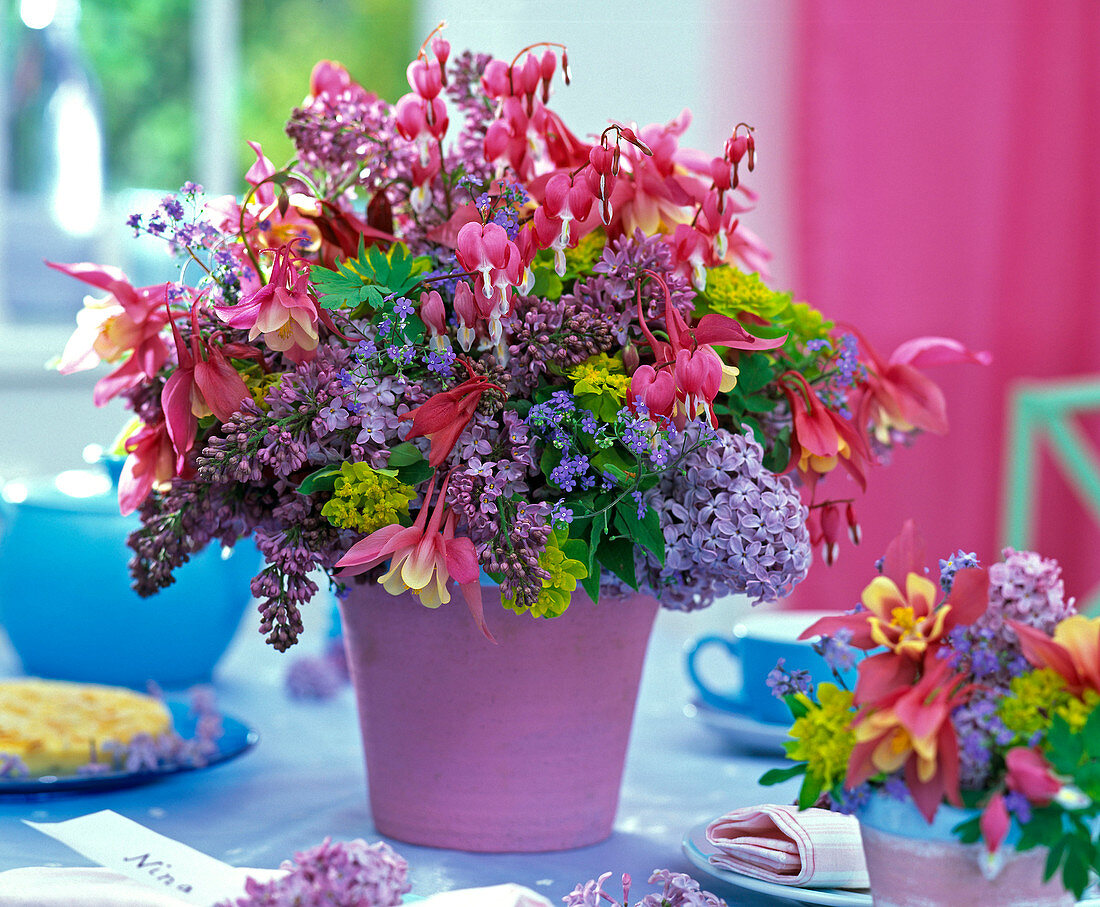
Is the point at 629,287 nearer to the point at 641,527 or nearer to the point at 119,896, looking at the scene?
the point at 641,527

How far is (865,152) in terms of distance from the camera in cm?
225

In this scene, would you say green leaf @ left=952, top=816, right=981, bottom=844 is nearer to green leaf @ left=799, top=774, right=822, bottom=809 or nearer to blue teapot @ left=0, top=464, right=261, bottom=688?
green leaf @ left=799, top=774, right=822, bottom=809

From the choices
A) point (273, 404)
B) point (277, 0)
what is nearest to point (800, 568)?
point (273, 404)

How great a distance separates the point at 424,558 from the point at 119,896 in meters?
0.18

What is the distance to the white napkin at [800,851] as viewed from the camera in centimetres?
52

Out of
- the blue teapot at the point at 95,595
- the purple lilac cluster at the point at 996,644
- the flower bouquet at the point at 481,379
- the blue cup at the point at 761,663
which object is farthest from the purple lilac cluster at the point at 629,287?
the blue teapot at the point at 95,595

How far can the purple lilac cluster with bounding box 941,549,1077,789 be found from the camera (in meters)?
0.39

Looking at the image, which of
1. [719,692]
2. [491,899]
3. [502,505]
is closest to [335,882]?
[491,899]

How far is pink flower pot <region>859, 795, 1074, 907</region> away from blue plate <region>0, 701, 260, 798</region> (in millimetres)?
441

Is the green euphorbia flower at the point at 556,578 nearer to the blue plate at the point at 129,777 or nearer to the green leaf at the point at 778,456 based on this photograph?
the green leaf at the point at 778,456

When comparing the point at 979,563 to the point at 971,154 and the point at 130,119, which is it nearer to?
the point at 971,154

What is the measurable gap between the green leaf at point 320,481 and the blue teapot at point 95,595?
362 mm

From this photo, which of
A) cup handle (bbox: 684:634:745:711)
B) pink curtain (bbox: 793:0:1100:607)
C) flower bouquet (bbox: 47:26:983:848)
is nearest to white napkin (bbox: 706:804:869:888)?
flower bouquet (bbox: 47:26:983:848)

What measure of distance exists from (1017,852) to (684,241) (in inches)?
12.5
